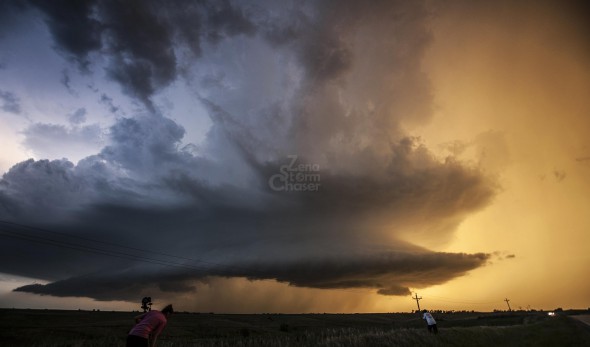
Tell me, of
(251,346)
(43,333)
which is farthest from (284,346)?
(43,333)

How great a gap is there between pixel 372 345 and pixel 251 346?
943cm

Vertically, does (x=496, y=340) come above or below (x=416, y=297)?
below

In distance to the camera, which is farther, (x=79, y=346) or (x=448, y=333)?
(x=448, y=333)

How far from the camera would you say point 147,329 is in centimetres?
971

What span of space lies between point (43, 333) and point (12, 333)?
3638mm

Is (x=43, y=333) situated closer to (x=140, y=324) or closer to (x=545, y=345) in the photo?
(x=140, y=324)

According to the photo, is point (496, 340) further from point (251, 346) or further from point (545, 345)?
point (251, 346)

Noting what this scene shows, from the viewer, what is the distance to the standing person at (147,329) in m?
9.58

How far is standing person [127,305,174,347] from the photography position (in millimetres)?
9578

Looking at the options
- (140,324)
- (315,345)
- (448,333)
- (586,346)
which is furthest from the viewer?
(448,333)

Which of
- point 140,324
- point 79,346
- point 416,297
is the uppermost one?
point 416,297

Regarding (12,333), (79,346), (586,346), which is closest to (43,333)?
(12,333)

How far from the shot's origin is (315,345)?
2167 centimetres

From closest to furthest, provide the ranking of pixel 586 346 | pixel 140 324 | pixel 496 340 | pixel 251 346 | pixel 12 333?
1. pixel 140 324
2. pixel 586 346
3. pixel 251 346
4. pixel 496 340
5. pixel 12 333
